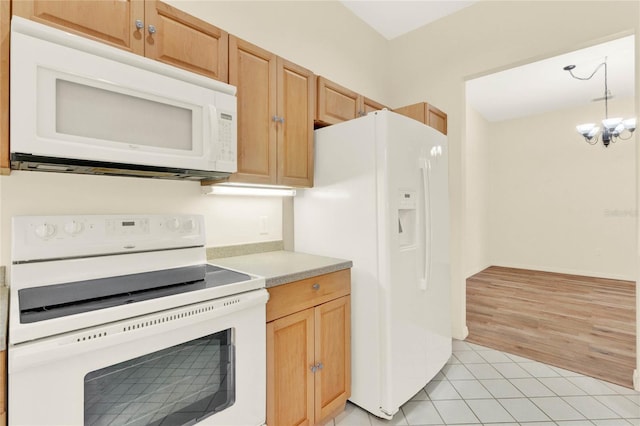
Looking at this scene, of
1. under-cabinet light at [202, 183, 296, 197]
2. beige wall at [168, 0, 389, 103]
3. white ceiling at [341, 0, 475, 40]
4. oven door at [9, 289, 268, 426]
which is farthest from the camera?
white ceiling at [341, 0, 475, 40]

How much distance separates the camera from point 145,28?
4.38 feet

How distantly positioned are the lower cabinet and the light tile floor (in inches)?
10.6

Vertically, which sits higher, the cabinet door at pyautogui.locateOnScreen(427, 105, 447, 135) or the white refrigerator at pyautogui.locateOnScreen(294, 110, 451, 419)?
the cabinet door at pyautogui.locateOnScreen(427, 105, 447, 135)

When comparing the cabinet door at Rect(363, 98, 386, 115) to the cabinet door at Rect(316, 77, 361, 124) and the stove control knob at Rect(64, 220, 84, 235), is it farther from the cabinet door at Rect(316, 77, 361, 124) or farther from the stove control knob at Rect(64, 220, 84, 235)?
the stove control knob at Rect(64, 220, 84, 235)

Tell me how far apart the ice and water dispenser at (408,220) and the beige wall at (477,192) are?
3.51 m

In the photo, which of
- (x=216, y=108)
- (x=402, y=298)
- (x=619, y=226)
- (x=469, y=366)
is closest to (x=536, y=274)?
(x=619, y=226)

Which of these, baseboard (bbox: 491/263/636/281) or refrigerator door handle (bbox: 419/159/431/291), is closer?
refrigerator door handle (bbox: 419/159/431/291)

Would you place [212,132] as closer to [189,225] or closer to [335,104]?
[189,225]

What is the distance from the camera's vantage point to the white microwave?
1.00 metres

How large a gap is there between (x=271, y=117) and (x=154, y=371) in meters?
1.33

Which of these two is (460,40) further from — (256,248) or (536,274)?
(536,274)

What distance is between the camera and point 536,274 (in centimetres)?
548

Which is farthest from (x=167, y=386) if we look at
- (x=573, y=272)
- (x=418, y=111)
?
(x=573, y=272)

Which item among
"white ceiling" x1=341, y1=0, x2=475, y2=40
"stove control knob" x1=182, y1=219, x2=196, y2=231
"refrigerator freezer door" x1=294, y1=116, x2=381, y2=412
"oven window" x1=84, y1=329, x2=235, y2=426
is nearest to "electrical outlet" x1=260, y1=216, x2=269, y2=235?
"refrigerator freezer door" x1=294, y1=116, x2=381, y2=412
